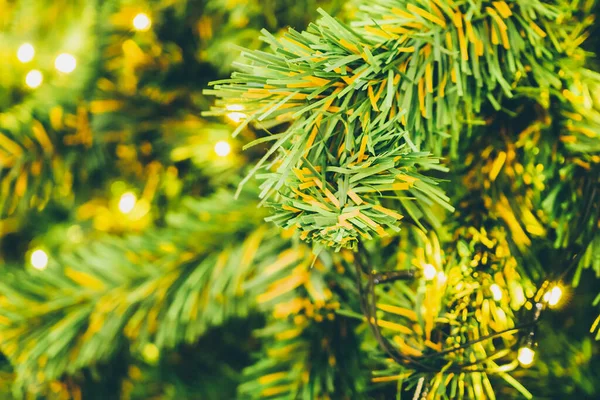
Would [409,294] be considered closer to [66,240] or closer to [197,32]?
[197,32]

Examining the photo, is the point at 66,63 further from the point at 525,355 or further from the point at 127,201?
the point at 525,355

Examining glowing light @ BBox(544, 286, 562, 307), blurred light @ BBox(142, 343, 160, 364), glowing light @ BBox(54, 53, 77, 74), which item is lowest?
glowing light @ BBox(544, 286, 562, 307)

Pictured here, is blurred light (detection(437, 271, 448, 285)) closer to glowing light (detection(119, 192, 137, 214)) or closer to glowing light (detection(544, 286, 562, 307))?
glowing light (detection(544, 286, 562, 307))

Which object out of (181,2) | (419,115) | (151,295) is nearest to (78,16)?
(181,2)

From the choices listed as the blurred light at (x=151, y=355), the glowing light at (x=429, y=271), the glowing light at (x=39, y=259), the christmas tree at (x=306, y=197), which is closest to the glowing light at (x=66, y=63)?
the christmas tree at (x=306, y=197)

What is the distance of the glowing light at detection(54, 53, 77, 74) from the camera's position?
520 mm

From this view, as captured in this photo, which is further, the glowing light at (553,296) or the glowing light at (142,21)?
the glowing light at (142,21)

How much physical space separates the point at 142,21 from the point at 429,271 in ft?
1.27

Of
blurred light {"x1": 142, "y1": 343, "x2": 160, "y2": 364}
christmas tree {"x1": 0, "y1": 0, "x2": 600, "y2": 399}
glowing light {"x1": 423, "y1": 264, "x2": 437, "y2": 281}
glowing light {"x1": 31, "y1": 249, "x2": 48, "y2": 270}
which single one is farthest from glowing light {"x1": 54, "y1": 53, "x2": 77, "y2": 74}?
glowing light {"x1": 423, "y1": 264, "x2": 437, "y2": 281}

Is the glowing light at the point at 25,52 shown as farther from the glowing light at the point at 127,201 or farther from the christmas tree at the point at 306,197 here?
the glowing light at the point at 127,201

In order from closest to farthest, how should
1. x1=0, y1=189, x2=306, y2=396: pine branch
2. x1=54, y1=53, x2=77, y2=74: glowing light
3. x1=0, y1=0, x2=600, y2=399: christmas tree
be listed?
x1=0, y1=0, x2=600, y2=399: christmas tree → x1=0, y1=189, x2=306, y2=396: pine branch → x1=54, y1=53, x2=77, y2=74: glowing light

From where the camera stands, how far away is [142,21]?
455 millimetres

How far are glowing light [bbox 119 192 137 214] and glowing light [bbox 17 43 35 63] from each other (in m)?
0.25

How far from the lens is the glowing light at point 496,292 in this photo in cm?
27
